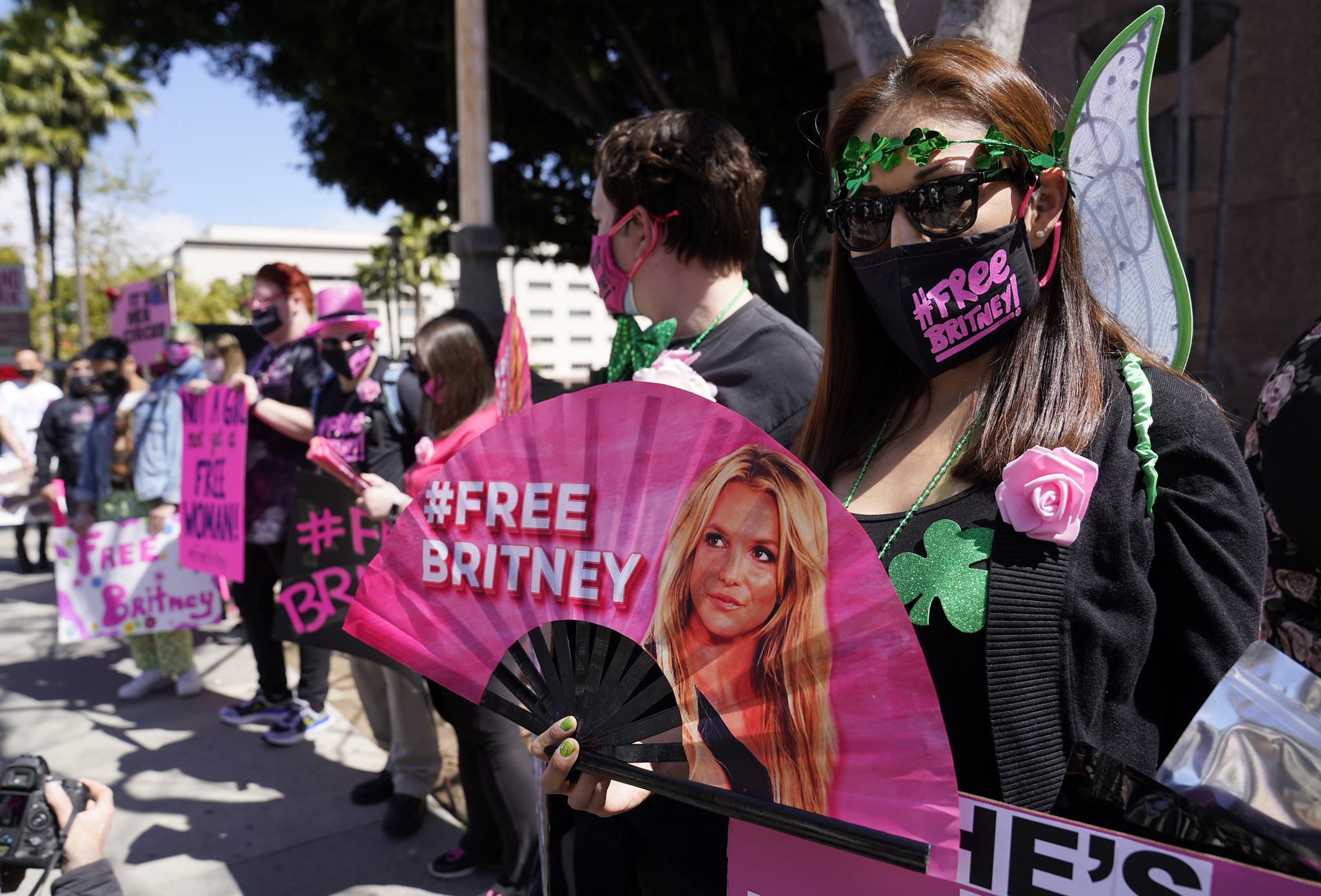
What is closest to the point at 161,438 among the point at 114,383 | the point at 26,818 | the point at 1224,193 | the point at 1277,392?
the point at 114,383

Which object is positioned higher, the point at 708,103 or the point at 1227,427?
the point at 708,103

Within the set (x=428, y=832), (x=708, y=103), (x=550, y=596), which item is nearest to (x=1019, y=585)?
(x=550, y=596)

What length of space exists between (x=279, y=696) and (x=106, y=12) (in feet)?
26.7

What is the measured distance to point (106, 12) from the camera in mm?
8750

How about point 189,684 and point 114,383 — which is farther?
point 114,383

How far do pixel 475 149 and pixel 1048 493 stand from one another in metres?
6.91

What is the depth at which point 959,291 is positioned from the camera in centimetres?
111

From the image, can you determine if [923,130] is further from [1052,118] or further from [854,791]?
[854,791]

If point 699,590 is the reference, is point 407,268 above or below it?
above

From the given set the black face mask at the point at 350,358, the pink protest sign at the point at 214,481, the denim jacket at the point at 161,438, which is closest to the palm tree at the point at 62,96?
the denim jacket at the point at 161,438

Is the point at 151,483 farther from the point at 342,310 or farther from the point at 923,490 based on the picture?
the point at 923,490

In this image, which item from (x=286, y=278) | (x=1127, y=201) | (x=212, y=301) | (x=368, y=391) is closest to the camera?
(x=1127, y=201)

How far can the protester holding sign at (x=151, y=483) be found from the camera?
492cm

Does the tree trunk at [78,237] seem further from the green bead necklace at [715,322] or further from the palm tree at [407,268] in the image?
the green bead necklace at [715,322]
